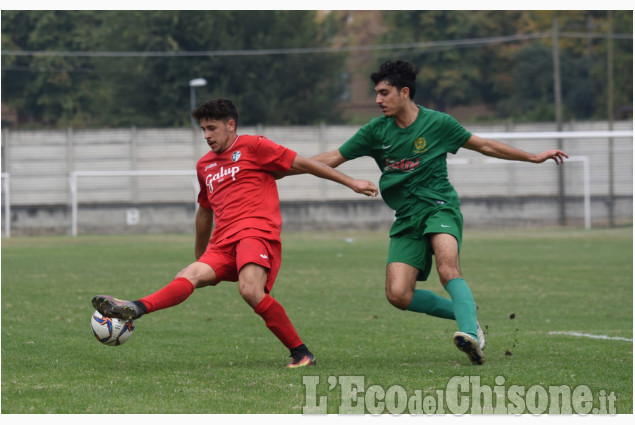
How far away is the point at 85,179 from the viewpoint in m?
36.8

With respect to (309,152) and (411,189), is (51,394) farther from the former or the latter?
(309,152)

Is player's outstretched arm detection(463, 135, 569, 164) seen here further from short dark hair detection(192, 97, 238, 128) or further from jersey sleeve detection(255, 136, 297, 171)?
short dark hair detection(192, 97, 238, 128)

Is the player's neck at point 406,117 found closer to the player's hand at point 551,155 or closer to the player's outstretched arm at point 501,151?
the player's outstretched arm at point 501,151

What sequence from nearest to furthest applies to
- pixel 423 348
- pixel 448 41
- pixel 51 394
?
pixel 51 394
pixel 423 348
pixel 448 41

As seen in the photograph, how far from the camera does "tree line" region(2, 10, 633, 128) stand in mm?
45375

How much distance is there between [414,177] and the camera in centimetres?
670

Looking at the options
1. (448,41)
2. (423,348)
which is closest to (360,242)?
(423,348)

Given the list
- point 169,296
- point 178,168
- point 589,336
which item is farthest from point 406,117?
point 178,168

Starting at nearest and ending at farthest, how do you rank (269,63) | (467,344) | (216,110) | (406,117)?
(467,344) → (216,110) → (406,117) → (269,63)

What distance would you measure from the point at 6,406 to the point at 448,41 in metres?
50.0

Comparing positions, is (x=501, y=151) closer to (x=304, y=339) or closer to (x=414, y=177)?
(x=414, y=177)

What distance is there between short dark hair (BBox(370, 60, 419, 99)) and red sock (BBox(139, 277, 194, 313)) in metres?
1.80

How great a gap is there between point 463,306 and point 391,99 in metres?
1.40

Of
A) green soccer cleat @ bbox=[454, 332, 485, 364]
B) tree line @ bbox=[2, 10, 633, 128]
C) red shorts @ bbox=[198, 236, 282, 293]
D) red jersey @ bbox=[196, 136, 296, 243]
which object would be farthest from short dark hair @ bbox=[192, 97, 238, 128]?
tree line @ bbox=[2, 10, 633, 128]
